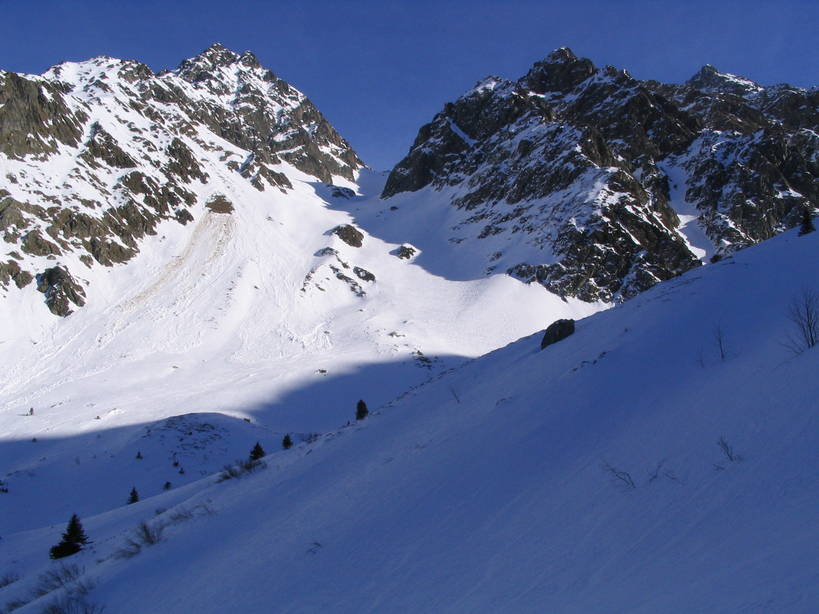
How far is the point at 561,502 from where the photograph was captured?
4297 mm

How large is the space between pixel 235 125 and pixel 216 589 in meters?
117

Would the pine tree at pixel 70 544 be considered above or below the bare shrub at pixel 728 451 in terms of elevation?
above

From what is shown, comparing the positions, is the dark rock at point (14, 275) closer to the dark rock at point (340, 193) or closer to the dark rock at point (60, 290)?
the dark rock at point (60, 290)

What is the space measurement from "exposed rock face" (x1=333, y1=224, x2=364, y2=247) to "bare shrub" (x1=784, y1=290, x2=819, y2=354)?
2232 inches

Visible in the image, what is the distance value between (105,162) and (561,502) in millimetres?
69348

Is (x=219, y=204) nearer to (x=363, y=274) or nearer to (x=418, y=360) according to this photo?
(x=363, y=274)

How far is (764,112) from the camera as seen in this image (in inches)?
3772

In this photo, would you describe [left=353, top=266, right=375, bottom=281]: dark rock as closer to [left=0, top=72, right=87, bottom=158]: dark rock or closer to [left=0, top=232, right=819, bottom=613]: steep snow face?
[left=0, top=72, right=87, bottom=158]: dark rock

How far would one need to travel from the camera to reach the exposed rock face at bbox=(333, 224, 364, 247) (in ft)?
203

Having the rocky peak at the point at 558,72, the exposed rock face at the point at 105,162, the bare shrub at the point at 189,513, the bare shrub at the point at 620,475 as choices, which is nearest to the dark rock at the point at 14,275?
the exposed rock face at the point at 105,162

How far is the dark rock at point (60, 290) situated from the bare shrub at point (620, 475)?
154 ft

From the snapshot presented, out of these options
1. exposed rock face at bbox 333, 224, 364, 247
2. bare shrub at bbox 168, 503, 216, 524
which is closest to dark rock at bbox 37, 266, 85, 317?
exposed rock face at bbox 333, 224, 364, 247

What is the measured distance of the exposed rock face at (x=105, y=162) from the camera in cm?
4538

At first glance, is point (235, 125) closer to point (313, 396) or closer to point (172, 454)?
point (313, 396)
